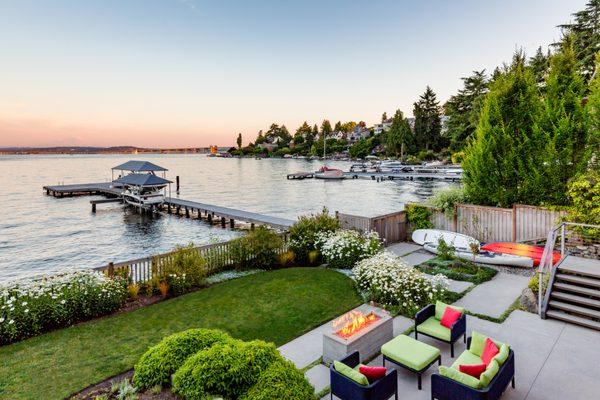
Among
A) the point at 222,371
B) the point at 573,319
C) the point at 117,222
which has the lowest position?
the point at 117,222

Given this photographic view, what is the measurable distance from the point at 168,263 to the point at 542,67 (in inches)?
2067

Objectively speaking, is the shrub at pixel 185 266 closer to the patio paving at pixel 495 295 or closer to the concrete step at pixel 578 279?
the patio paving at pixel 495 295

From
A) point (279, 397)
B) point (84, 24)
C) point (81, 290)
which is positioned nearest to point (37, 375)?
point (81, 290)

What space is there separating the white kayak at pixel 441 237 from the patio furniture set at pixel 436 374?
8.43 meters

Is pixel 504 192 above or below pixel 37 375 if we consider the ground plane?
above

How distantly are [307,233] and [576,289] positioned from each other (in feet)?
Result: 28.1

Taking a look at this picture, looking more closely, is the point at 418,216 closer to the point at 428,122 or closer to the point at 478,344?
the point at 478,344

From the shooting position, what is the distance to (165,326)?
846cm

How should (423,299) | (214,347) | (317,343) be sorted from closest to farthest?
(214,347) < (317,343) < (423,299)

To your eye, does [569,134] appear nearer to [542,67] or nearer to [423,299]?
[423,299]

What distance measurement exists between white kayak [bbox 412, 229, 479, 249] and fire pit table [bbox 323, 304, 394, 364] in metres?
7.89

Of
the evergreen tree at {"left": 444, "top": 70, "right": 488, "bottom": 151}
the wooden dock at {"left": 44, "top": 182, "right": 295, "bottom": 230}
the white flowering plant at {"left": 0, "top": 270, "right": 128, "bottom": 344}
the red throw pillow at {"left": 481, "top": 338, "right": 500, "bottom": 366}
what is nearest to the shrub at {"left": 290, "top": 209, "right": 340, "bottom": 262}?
the white flowering plant at {"left": 0, "top": 270, "right": 128, "bottom": 344}

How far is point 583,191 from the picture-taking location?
11.9 meters

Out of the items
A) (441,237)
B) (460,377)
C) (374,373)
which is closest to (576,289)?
(460,377)
